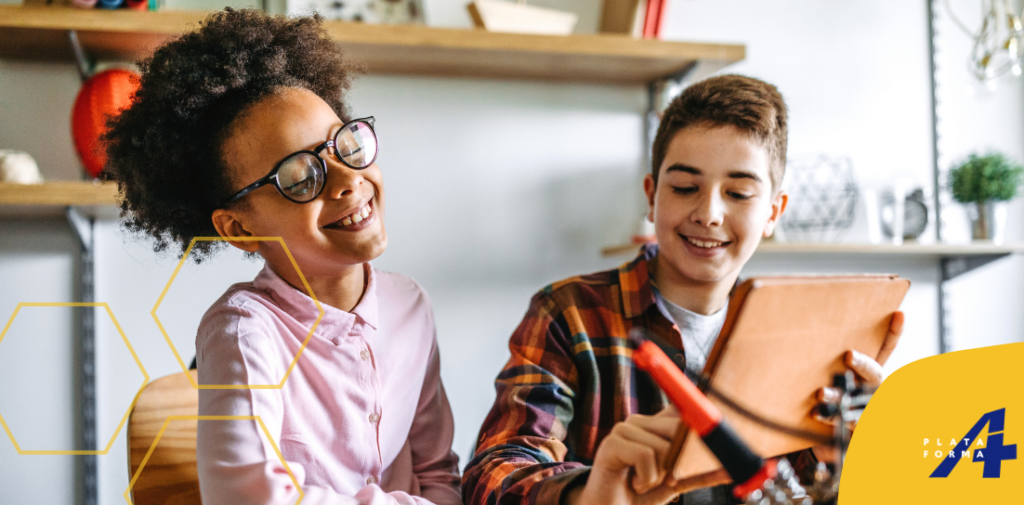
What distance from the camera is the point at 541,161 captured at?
127 cm

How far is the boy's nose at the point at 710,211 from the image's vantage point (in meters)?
0.66

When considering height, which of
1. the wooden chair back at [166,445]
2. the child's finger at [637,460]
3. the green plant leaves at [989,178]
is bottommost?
the wooden chair back at [166,445]

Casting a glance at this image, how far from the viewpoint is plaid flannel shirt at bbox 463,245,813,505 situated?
23.2 inches

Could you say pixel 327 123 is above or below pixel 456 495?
above

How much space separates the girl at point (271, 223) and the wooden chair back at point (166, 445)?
8cm

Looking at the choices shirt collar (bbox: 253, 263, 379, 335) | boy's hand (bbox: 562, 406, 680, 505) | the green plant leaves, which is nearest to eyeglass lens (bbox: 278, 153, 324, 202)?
shirt collar (bbox: 253, 263, 379, 335)

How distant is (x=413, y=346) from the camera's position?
606 mm

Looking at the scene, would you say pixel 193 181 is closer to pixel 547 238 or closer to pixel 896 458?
pixel 896 458

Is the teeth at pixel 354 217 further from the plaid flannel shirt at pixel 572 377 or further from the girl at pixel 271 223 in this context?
the plaid flannel shirt at pixel 572 377

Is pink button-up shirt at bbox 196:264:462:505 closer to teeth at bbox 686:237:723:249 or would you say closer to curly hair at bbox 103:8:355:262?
curly hair at bbox 103:8:355:262

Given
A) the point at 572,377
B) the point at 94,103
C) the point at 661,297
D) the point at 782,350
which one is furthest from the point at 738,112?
the point at 94,103

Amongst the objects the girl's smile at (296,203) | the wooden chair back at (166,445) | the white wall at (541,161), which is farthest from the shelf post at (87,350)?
the girl's smile at (296,203)

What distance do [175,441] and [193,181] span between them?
206 millimetres

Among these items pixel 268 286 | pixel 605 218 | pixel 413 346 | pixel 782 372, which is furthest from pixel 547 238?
pixel 782 372
